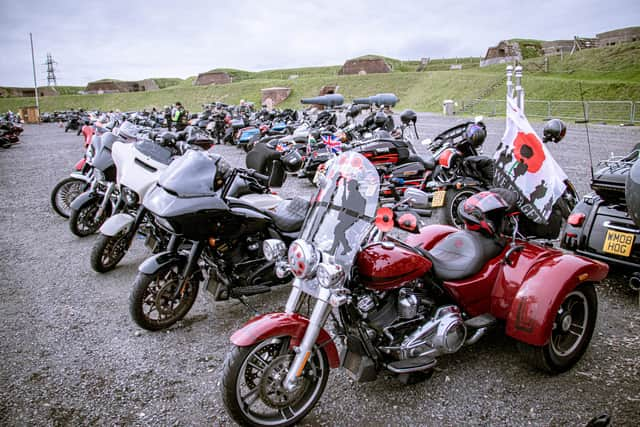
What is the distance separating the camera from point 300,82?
49406mm

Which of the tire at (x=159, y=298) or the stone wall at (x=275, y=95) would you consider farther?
the stone wall at (x=275, y=95)

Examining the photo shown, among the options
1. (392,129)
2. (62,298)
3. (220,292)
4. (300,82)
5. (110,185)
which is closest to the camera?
(220,292)

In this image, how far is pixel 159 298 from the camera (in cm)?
358

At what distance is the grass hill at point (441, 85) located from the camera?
24328 millimetres

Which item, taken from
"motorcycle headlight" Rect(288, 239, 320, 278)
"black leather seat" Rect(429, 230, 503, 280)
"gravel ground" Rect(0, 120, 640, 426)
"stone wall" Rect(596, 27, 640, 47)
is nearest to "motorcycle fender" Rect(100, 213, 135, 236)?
"gravel ground" Rect(0, 120, 640, 426)

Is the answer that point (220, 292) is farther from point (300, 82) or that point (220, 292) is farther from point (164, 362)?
point (300, 82)

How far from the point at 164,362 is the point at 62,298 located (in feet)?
5.89

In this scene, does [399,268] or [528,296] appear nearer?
[399,268]

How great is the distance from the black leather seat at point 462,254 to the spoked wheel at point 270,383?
3.14ft

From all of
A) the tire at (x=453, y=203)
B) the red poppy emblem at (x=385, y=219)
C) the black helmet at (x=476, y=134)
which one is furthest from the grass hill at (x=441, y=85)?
the red poppy emblem at (x=385, y=219)

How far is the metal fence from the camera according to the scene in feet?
56.3

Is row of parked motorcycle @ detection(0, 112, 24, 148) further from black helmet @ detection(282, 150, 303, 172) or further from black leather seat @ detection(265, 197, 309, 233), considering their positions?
black leather seat @ detection(265, 197, 309, 233)

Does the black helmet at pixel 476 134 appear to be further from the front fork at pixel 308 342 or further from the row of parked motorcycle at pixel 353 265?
the front fork at pixel 308 342

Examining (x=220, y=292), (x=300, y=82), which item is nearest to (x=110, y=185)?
(x=220, y=292)
